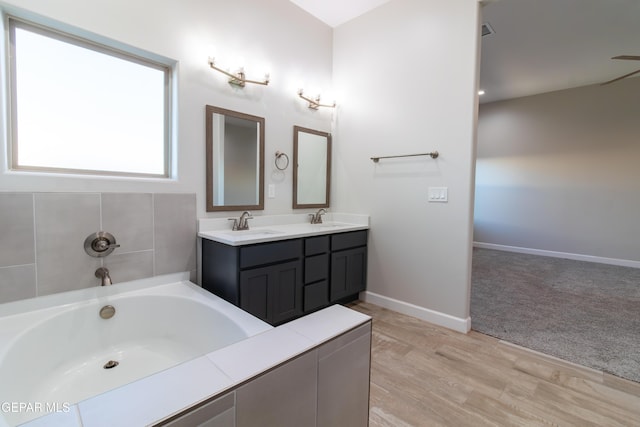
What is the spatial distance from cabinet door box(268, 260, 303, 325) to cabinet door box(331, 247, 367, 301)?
0.42 meters

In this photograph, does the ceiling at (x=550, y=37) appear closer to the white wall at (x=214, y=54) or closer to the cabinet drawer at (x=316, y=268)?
the white wall at (x=214, y=54)

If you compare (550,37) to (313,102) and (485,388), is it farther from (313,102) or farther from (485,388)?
(485,388)

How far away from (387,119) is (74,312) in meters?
2.78

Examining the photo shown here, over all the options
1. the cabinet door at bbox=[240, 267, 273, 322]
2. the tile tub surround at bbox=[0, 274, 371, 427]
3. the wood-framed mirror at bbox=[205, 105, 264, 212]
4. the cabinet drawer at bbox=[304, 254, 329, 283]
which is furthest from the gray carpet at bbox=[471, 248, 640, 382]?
the wood-framed mirror at bbox=[205, 105, 264, 212]

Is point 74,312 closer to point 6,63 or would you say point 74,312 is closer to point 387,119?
point 6,63

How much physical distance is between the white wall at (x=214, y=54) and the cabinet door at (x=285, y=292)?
722 millimetres

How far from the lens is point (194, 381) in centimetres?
77

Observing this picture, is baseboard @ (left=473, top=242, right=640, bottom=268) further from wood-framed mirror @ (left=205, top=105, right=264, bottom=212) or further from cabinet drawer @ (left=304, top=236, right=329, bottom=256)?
Result: wood-framed mirror @ (left=205, top=105, right=264, bottom=212)

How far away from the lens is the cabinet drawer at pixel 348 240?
8.52 ft

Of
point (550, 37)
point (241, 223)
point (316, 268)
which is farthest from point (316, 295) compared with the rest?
point (550, 37)

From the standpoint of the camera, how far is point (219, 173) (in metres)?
2.32

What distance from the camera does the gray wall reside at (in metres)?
4.35

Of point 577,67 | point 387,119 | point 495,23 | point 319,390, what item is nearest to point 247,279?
point 319,390

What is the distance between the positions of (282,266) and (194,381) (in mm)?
1397
